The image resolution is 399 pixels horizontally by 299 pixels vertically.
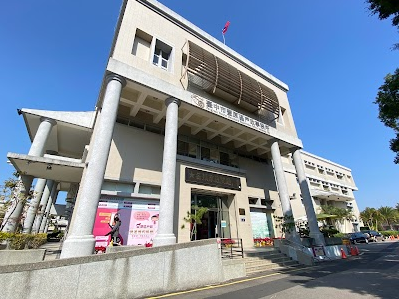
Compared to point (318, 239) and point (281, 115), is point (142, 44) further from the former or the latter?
point (318, 239)

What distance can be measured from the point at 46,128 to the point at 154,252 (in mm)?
13606

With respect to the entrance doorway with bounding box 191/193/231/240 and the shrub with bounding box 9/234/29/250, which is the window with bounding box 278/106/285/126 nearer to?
the entrance doorway with bounding box 191/193/231/240

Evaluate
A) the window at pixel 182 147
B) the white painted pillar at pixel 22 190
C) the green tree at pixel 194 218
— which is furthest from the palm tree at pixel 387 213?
→ the white painted pillar at pixel 22 190

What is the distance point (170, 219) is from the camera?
10055 millimetres

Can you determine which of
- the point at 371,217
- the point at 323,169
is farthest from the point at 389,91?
the point at 371,217

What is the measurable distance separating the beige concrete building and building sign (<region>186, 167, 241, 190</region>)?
0.25ft

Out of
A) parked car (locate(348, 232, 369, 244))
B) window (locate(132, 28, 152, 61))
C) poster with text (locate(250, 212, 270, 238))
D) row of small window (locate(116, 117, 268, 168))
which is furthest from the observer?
parked car (locate(348, 232, 369, 244))

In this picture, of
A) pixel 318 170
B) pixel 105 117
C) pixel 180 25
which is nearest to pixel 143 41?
pixel 180 25

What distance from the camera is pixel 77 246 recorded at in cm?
765

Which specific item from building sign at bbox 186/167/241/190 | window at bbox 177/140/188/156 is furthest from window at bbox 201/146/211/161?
building sign at bbox 186/167/241/190

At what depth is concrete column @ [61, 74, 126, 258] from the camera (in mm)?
7715

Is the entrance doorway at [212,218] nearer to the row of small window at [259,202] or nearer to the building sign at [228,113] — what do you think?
the row of small window at [259,202]

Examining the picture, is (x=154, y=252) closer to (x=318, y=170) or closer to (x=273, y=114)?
(x=273, y=114)

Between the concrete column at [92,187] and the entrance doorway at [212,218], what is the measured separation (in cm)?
750
